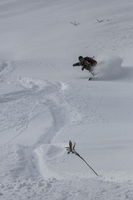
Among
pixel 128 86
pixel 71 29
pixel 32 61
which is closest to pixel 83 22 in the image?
pixel 71 29

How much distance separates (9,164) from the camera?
4.41 m

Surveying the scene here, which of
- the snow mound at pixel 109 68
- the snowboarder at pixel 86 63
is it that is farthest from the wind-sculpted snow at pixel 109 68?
the snowboarder at pixel 86 63

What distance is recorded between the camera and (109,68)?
436 inches

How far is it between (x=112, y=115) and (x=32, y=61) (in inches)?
334

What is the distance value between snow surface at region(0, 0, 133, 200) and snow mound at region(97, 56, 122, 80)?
0.13ft

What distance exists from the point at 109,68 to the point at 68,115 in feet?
14.5

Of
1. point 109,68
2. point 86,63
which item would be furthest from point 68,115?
point 109,68

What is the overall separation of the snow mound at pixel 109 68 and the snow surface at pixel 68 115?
4 centimetres

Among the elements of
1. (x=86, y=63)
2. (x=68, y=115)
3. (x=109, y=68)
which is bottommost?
(x=68, y=115)

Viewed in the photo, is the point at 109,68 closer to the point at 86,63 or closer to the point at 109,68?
the point at 109,68

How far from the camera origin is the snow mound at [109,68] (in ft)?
35.8

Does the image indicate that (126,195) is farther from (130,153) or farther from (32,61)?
(32,61)

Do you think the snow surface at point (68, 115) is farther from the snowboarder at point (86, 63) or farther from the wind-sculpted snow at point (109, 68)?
the snowboarder at point (86, 63)

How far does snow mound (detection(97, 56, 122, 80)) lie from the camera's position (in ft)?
35.8
